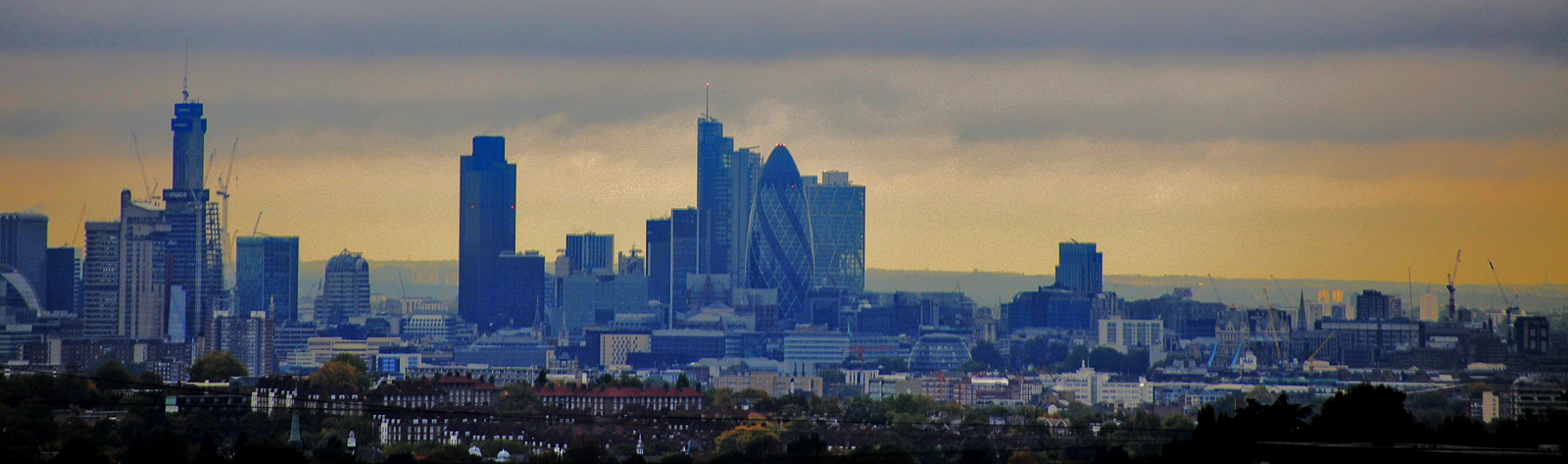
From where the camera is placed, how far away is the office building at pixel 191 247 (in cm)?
19025

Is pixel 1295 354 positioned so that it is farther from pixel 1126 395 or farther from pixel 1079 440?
pixel 1079 440

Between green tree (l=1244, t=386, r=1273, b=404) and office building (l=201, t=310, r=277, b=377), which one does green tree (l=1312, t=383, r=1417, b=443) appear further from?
office building (l=201, t=310, r=277, b=377)

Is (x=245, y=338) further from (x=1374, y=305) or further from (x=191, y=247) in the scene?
(x=1374, y=305)

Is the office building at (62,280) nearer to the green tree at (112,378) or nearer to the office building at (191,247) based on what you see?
the office building at (191,247)

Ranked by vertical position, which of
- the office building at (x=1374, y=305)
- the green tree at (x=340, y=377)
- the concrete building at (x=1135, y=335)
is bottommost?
the green tree at (x=340, y=377)

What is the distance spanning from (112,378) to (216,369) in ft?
34.8

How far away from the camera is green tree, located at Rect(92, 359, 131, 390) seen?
7969 cm

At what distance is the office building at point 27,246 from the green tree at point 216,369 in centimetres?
9128

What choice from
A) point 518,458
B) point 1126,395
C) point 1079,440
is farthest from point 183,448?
point 1126,395

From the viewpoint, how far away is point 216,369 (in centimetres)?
9731

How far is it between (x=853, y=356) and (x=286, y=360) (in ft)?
165

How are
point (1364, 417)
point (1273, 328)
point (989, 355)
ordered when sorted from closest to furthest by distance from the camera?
point (1364, 417) < point (1273, 328) < point (989, 355)

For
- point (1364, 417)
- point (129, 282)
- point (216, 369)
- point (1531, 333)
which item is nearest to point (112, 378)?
point (216, 369)

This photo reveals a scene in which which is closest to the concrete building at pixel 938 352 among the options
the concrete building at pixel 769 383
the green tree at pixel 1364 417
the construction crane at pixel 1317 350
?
the construction crane at pixel 1317 350
